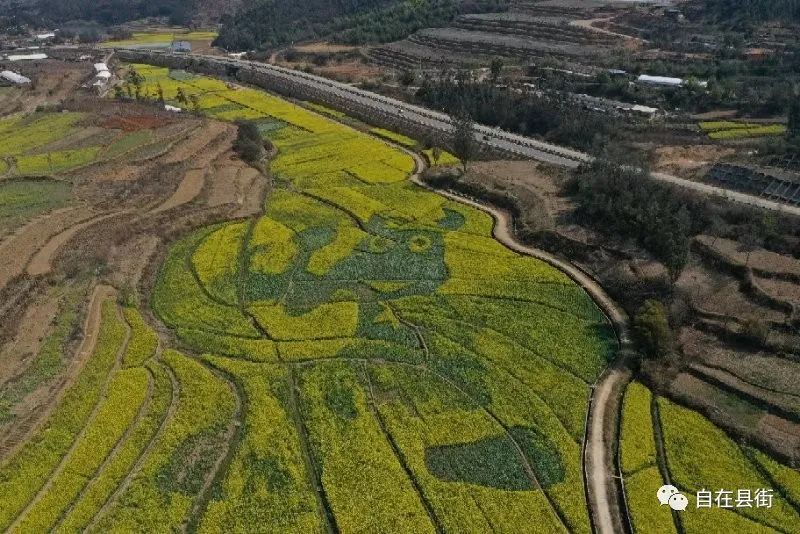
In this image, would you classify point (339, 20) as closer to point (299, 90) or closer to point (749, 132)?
point (299, 90)

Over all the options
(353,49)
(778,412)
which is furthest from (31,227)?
(353,49)

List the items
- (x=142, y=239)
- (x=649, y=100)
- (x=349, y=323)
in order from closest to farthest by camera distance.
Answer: (x=349, y=323)
(x=142, y=239)
(x=649, y=100)

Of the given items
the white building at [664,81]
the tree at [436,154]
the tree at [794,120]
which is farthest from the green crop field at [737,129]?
the tree at [436,154]

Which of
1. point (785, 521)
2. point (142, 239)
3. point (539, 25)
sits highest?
point (539, 25)

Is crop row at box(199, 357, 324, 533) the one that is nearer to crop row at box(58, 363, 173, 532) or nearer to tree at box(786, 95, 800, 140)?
crop row at box(58, 363, 173, 532)

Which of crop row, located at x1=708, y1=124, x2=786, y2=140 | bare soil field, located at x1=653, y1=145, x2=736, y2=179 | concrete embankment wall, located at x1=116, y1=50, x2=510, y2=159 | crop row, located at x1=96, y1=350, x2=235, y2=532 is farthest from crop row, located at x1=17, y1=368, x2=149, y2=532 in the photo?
crop row, located at x1=708, y1=124, x2=786, y2=140

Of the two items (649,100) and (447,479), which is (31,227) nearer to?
(447,479)

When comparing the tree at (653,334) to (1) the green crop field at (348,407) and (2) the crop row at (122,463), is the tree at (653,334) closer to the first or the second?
(1) the green crop field at (348,407)
